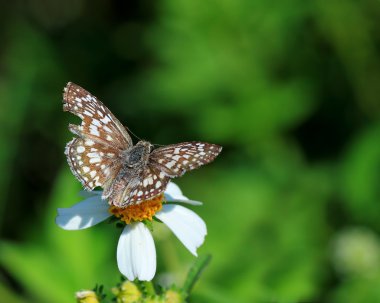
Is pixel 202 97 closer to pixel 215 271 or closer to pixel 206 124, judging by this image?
pixel 206 124

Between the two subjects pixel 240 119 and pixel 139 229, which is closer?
pixel 139 229

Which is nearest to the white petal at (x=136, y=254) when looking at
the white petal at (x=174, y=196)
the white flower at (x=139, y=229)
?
the white flower at (x=139, y=229)

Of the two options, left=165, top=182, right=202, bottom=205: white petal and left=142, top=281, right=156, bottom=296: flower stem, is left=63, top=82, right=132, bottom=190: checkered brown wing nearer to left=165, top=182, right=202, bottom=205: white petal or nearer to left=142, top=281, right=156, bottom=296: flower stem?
left=165, top=182, right=202, bottom=205: white petal

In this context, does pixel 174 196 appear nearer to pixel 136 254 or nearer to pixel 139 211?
pixel 139 211

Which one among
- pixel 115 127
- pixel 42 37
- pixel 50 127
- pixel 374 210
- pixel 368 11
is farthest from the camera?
pixel 42 37

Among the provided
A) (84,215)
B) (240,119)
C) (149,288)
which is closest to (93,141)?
(84,215)

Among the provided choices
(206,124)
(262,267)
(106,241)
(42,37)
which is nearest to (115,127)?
(106,241)
